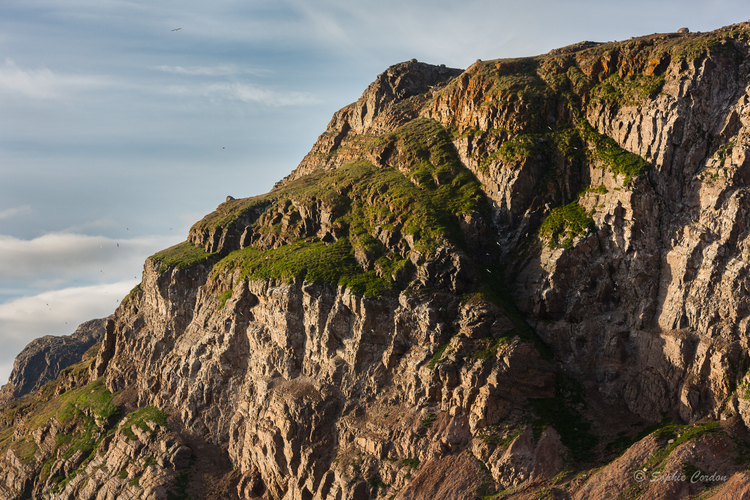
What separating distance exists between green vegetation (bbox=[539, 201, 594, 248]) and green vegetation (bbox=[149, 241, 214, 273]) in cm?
7334

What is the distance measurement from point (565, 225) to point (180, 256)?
83954 mm

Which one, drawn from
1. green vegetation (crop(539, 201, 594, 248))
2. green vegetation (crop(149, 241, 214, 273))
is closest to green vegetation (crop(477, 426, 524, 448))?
green vegetation (crop(539, 201, 594, 248))

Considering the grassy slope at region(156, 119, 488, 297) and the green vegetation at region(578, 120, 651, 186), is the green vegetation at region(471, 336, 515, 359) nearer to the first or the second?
the grassy slope at region(156, 119, 488, 297)

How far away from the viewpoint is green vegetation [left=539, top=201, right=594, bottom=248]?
81.2m

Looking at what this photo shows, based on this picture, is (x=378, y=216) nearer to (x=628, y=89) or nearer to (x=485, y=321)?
(x=485, y=321)

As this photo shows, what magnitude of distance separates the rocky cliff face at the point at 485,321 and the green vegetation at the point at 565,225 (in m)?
0.34

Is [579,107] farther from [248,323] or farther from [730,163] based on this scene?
→ [248,323]

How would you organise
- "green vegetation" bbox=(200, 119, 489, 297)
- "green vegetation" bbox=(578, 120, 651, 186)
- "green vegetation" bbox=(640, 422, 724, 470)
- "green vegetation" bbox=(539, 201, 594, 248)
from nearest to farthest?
"green vegetation" bbox=(640, 422, 724, 470) < "green vegetation" bbox=(578, 120, 651, 186) < "green vegetation" bbox=(539, 201, 594, 248) < "green vegetation" bbox=(200, 119, 489, 297)

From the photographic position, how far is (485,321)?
77500 mm

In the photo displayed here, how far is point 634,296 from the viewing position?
246 ft

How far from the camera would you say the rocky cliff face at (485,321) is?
2603 inches

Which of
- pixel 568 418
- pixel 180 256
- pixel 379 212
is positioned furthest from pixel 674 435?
pixel 180 256

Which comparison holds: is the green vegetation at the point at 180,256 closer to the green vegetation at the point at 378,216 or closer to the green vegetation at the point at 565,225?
the green vegetation at the point at 378,216

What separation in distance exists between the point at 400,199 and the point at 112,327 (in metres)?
79.7
